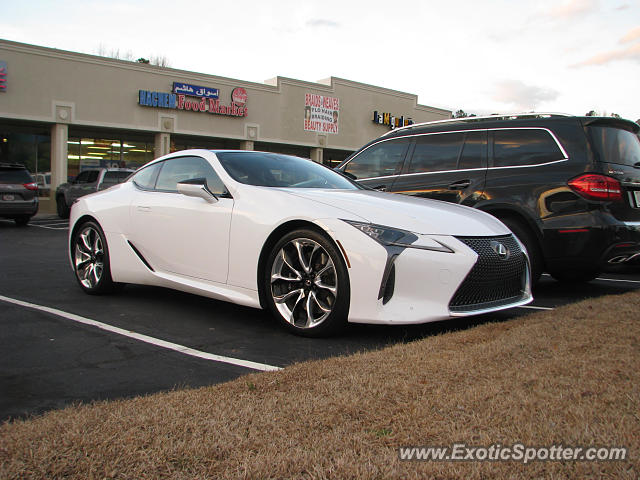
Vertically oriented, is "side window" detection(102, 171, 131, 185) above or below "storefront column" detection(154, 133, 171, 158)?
below

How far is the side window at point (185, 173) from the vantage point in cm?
524

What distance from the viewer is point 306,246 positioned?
448 centimetres

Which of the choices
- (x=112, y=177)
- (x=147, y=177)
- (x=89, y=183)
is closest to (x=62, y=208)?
(x=89, y=183)

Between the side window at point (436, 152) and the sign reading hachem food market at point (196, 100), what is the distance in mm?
21173

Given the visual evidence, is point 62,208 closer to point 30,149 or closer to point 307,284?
point 30,149

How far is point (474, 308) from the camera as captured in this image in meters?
4.35

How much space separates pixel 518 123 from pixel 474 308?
119 inches

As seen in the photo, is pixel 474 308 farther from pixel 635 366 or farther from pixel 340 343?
pixel 635 366

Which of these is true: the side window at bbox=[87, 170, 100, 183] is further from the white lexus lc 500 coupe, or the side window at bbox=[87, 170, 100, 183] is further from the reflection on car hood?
the reflection on car hood

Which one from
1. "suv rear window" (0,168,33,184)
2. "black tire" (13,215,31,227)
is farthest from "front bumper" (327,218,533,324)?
"black tire" (13,215,31,227)

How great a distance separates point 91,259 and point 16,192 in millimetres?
12531

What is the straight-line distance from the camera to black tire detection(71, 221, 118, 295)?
19.9 feet

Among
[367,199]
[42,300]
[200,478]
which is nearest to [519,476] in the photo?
[200,478]

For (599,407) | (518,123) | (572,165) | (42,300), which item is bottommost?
(42,300)
